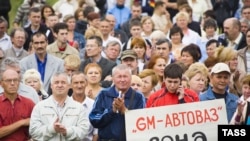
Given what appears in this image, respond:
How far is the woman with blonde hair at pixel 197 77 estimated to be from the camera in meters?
19.4

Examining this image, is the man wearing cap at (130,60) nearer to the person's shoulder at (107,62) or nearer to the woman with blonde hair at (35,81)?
the person's shoulder at (107,62)

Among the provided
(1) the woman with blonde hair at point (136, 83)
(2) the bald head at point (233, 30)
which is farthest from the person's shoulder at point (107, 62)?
(2) the bald head at point (233, 30)

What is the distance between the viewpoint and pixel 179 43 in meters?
24.7

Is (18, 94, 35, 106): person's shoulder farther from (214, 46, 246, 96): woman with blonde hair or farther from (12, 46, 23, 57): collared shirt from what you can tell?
(12, 46, 23, 57): collared shirt

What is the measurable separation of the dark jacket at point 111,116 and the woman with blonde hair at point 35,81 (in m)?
2.28

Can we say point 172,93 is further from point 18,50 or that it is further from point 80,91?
point 18,50

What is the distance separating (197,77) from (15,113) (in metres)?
3.58

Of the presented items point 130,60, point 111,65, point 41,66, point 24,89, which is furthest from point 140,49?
point 24,89

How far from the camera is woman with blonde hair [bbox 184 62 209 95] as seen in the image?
19375mm

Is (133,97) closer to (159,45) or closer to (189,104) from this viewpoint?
(189,104)

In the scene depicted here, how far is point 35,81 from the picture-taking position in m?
19.5

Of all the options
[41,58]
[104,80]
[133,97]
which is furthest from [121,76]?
[41,58]

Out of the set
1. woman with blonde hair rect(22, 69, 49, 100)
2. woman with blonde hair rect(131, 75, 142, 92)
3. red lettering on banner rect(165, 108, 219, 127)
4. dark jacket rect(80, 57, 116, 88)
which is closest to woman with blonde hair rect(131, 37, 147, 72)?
dark jacket rect(80, 57, 116, 88)

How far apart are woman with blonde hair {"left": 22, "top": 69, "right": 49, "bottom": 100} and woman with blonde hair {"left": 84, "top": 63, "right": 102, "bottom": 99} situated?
68 centimetres
